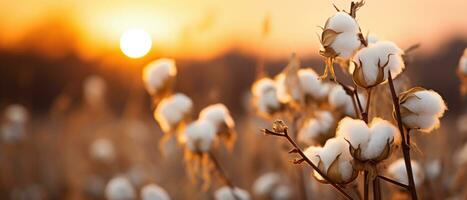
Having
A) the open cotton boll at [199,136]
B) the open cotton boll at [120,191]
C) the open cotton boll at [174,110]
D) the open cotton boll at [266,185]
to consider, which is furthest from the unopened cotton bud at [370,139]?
the open cotton boll at [266,185]

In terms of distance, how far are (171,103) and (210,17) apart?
2.59 ft

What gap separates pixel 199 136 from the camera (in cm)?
168

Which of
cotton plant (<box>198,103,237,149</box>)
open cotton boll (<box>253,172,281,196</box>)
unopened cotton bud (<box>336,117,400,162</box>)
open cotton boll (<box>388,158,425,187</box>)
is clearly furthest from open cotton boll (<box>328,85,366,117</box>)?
open cotton boll (<box>253,172,281,196</box>)

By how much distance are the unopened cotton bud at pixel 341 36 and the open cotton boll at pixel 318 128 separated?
0.53 m

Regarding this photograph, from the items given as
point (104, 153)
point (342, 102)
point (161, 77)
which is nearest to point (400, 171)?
point (342, 102)

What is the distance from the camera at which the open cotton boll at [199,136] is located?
1.68m

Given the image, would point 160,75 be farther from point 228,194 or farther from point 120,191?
point 120,191

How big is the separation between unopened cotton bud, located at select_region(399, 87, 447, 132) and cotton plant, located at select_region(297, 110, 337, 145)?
497 mm

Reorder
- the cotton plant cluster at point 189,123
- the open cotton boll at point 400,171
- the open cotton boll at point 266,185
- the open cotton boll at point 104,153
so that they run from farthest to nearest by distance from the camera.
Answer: the open cotton boll at point 104,153 → the open cotton boll at point 266,185 → the cotton plant cluster at point 189,123 → the open cotton boll at point 400,171

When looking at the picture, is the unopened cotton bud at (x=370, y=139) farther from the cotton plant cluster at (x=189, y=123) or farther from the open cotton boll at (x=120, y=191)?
the open cotton boll at (x=120, y=191)

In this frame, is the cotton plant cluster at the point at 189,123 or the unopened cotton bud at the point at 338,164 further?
the cotton plant cluster at the point at 189,123

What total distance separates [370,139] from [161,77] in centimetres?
81

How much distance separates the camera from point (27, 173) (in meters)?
3.62

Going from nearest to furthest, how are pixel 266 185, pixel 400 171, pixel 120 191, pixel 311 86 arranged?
pixel 400 171 → pixel 311 86 → pixel 120 191 → pixel 266 185
